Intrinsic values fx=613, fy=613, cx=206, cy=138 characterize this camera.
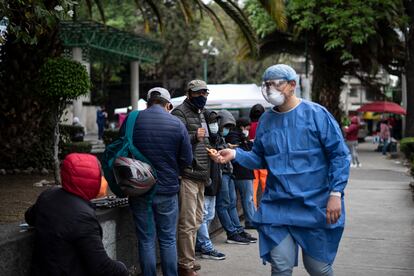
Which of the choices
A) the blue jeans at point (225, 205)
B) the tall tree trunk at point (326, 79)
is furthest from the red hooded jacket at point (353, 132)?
the blue jeans at point (225, 205)

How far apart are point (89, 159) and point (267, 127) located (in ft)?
4.50

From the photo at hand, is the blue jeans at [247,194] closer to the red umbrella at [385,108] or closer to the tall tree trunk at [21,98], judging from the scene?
the tall tree trunk at [21,98]

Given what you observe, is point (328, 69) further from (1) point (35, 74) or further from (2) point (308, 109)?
(2) point (308, 109)

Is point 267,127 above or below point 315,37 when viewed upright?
below

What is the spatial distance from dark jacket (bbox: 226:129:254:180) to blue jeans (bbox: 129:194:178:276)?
107 inches

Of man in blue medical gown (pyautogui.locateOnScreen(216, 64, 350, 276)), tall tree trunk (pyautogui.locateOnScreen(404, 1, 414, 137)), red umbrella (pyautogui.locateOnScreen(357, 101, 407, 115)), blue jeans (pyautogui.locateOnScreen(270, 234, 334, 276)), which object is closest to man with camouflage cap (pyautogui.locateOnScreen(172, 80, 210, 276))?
man in blue medical gown (pyautogui.locateOnScreen(216, 64, 350, 276))

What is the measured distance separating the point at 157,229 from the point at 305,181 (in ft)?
4.87

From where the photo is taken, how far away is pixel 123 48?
26.9m

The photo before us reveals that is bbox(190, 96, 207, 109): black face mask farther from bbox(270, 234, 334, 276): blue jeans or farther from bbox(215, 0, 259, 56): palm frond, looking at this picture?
bbox(215, 0, 259, 56): palm frond

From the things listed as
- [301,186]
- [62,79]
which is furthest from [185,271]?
[62,79]

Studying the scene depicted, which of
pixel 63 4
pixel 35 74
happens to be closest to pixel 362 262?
pixel 63 4

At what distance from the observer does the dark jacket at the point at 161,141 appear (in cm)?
482

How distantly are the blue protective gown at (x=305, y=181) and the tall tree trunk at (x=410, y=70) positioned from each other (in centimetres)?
1879

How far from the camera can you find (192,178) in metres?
5.54
